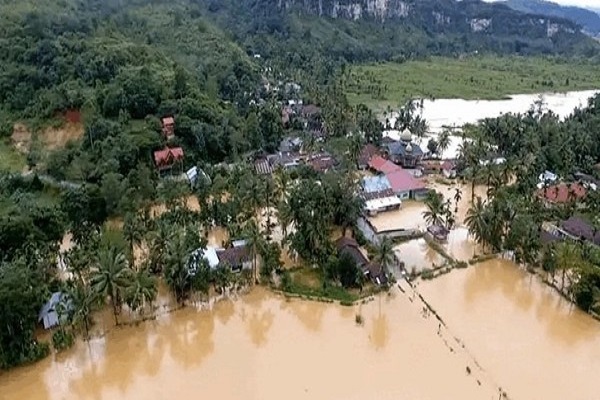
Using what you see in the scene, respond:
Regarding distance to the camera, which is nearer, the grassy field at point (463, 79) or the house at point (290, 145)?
the house at point (290, 145)

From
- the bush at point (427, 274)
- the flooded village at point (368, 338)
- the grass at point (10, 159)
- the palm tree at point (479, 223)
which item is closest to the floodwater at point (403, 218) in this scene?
the flooded village at point (368, 338)

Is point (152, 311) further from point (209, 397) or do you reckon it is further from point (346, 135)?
point (346, 135)

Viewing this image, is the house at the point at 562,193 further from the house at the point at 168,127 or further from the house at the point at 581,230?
the house at the point at 168,127

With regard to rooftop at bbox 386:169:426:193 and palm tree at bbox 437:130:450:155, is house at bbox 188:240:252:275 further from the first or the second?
palm tree at bbox 437:130:450:155

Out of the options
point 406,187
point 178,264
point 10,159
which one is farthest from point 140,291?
point 10,159

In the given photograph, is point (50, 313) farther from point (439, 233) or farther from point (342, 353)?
point (439, 233)

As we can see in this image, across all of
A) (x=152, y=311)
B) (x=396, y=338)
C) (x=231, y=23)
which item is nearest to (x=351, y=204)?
(x=396, y=338)
